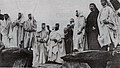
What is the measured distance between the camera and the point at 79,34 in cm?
885

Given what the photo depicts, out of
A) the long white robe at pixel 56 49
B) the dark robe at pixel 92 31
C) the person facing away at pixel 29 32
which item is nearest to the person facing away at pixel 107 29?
the dark robe at pixel 92 31

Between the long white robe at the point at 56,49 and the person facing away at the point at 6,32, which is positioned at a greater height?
the person facing away at the point at 6,32

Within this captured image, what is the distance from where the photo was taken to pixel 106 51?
851 cm

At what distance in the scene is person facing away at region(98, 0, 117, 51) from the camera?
857 cm

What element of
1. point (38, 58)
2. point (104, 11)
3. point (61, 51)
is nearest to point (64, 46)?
point (61, 51)

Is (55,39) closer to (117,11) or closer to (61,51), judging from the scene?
(61,51)

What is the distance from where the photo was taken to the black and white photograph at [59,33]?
339 inches

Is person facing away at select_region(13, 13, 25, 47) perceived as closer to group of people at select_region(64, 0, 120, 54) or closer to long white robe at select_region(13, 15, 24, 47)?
long white robe at select_region(13, 15, 24, 47)

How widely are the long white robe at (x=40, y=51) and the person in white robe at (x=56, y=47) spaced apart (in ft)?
0.42

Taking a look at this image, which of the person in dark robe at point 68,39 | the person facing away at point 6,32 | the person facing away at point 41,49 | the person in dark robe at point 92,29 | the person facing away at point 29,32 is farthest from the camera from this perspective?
the person facing away at point 6,32

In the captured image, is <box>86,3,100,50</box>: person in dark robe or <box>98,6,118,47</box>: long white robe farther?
<box>86,3,100,50</box>: person in dark robe

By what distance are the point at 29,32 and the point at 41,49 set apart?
52 centimetres

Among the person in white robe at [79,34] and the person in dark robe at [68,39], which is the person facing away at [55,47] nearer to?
the person in dark robe at [68,39]

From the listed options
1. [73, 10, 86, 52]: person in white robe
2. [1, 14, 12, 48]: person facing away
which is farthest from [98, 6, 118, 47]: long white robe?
[1, 14, 12, 48]: person facing away
